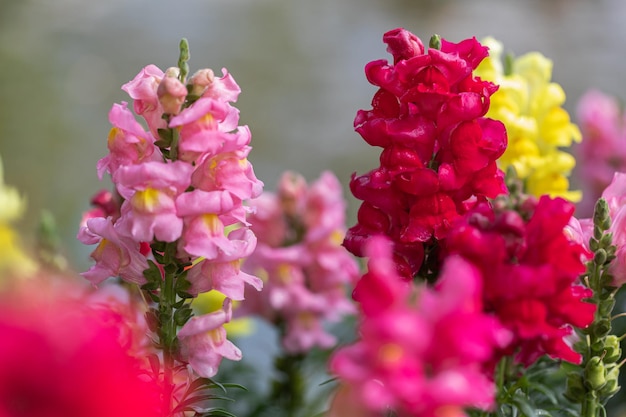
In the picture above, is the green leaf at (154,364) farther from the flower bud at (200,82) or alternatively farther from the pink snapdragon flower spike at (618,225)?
the pink snapdragon flower spike at (618,225)

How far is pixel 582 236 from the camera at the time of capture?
809 mm

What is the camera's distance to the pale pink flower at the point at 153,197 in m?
0.76

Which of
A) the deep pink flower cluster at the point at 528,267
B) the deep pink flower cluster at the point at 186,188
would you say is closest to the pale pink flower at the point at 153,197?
the deep pink flower cluster at the point at 186,188

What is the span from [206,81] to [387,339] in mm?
390

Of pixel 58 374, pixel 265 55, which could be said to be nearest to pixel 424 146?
pixel 58 374

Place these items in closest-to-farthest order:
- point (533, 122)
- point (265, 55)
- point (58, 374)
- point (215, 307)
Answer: point (58, 374) → point (533, 122) → point (215, 307) → point (265, 55)

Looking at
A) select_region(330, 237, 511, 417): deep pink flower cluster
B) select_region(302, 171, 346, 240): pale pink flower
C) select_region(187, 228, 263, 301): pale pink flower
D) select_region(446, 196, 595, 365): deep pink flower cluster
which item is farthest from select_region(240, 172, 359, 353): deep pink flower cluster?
select_region(330, 237, 511, 417): deep pink flower cluster

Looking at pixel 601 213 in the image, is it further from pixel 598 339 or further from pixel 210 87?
pixel 210 87

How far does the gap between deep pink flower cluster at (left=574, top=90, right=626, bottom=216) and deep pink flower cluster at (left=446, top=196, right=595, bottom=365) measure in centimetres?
117

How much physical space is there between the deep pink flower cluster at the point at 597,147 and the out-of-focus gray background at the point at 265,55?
1.60 metres

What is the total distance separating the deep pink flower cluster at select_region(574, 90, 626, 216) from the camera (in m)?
1.81

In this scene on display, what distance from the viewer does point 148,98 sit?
81cm

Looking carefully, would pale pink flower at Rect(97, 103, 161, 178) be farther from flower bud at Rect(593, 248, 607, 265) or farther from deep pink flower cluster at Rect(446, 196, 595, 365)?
flower bud at Rect(593, 248, 607, 265)

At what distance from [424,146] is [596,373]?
0.27m
